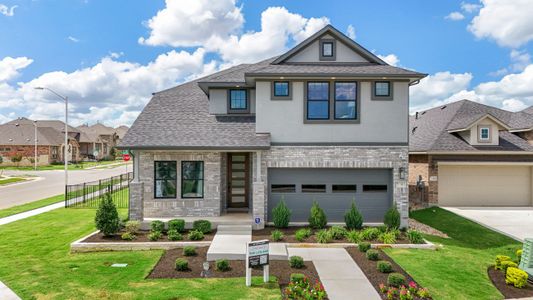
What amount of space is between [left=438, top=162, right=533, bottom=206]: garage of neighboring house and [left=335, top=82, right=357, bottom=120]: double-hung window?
362 inches

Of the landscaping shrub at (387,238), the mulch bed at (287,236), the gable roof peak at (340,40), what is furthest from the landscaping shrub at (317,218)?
the gable roof peak at (340,40)

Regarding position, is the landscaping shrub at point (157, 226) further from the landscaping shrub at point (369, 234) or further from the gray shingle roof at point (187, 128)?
the landscaping shrub at point (369, 234)

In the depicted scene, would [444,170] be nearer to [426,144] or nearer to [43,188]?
[426,144]

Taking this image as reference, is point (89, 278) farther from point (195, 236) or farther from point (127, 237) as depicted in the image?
point (195, 236)

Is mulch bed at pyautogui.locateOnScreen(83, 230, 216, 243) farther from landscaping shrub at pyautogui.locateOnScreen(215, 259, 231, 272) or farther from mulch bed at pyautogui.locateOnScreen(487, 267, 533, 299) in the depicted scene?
mulch bed at pyautogui.locateOnScreen(487, 267, 533, 299)

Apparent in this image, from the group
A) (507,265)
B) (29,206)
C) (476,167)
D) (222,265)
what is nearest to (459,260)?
(507,265)

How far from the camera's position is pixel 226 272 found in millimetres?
8133

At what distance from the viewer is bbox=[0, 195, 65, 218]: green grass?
15.9 m

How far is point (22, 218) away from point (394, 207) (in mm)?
16722

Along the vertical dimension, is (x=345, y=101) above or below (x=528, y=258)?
above

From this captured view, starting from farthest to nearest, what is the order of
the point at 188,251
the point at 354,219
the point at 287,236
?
1. the point at 354,219
2. the point at 287,236
3. the point at 188,251

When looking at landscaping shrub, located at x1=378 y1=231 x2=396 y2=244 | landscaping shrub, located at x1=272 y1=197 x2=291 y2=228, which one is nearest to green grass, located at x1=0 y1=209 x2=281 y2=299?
landscaping shrub, located at x1=272 y1=197 x2=291 y2=228

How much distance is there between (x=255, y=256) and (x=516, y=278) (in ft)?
21.3

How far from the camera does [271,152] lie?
12.4 metres
